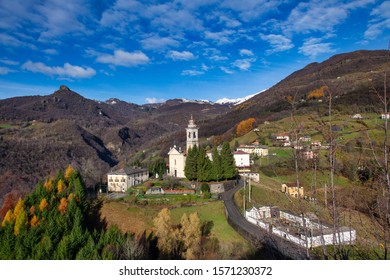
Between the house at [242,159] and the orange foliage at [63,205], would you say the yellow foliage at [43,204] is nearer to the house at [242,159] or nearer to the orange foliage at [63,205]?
the orange foliage at [63,205]

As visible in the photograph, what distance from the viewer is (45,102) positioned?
167000 millimetres

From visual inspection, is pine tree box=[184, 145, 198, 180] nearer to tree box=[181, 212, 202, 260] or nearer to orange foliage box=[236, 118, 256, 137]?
tree box=[181, 212, 202, 260]

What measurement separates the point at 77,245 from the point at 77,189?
8.30 meters

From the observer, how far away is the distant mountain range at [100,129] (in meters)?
51.5

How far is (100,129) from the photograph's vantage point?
142 m

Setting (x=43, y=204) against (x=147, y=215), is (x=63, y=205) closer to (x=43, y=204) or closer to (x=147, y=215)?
(x=43, y=204)

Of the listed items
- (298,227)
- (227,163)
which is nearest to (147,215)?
(227,163)

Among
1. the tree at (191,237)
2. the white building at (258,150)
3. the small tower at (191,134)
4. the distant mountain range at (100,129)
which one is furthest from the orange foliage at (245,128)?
the tree at (191,237)

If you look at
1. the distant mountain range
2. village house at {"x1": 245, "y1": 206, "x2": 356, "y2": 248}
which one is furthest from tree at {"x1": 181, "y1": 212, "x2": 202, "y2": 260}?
village house at {"x1": 245, "y1": 206, "x2": 356, "y2": 248}

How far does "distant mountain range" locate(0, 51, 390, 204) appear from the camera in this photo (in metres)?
51.5

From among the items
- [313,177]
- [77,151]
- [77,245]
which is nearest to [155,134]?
[77,151]

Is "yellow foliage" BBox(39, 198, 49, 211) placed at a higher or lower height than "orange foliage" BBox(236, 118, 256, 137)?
lower

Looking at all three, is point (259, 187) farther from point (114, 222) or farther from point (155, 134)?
point (155, 134)

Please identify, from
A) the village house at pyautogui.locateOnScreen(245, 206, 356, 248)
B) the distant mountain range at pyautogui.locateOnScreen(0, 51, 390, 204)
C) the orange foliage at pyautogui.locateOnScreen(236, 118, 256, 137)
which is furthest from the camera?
the orange foliage at pyautogui.locateOnScreen(236, 118, 256, 137)
